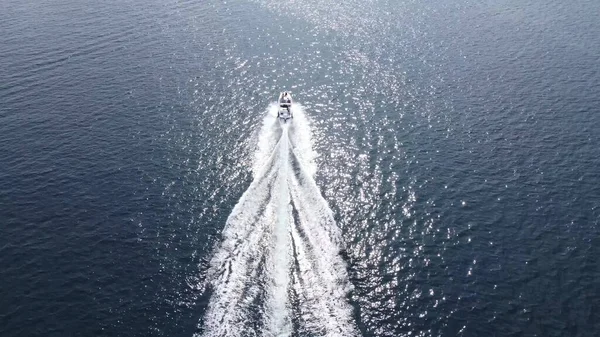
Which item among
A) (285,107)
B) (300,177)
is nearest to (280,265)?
(300,177)

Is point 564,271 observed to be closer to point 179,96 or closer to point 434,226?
point 434,226

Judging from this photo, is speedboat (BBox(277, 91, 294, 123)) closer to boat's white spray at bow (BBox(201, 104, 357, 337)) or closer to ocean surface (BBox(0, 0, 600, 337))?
ocean surface (BBox(0, 0, 600, 337))

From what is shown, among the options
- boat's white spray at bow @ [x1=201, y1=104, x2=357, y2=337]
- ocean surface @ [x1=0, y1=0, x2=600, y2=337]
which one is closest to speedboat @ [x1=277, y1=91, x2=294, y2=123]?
ocean surface @ [x1=0, y1=0, x2=600, y2=337]


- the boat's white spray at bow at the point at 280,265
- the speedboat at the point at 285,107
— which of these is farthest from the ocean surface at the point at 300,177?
the speedboat at the point at 285,107

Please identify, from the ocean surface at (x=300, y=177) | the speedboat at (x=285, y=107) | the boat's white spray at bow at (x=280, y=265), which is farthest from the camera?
the speedboat at (x=285, y=107)

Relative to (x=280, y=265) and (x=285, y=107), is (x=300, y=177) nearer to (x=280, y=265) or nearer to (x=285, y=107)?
(x=280, y=265)

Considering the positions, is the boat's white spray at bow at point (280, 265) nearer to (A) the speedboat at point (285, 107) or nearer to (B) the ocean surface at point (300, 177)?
(B) the ocean surface at point (300, 177)
